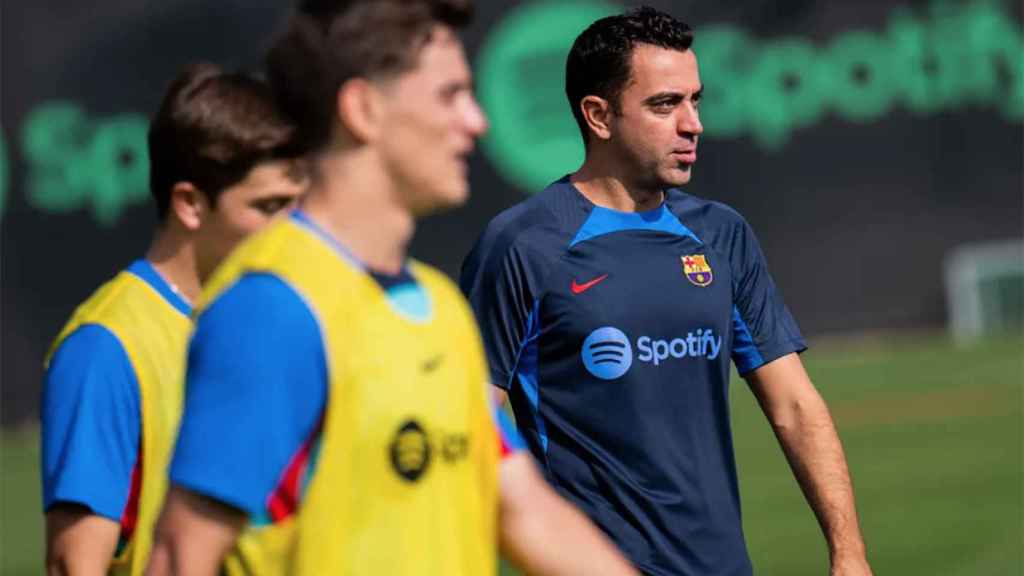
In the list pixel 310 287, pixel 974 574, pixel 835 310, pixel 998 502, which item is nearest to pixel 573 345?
pixel 310 287

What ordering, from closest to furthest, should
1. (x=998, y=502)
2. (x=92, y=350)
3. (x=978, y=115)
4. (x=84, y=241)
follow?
(x=92, y=350), (x=998, y=502), (x=84, y=241), (x=978, y=115)

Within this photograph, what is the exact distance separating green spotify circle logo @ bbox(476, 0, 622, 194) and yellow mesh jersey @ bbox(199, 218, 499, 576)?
54.3 feet

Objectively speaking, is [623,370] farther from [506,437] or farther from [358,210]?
[358,210]

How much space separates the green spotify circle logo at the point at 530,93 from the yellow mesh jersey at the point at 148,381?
51.4ft

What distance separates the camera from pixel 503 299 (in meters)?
5.32

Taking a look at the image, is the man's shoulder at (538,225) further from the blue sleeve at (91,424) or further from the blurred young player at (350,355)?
the blurred young player at (350,355)

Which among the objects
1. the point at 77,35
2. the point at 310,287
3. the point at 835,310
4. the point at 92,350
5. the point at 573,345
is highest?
the point at 310,287

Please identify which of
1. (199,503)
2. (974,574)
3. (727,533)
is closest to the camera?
(199,503)

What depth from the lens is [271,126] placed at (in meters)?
3.93

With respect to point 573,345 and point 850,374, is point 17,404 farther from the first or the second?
point 573,345

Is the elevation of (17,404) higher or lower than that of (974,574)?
lower

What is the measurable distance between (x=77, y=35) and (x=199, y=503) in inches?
663

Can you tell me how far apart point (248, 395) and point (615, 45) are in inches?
120

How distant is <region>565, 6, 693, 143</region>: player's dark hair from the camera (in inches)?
225
